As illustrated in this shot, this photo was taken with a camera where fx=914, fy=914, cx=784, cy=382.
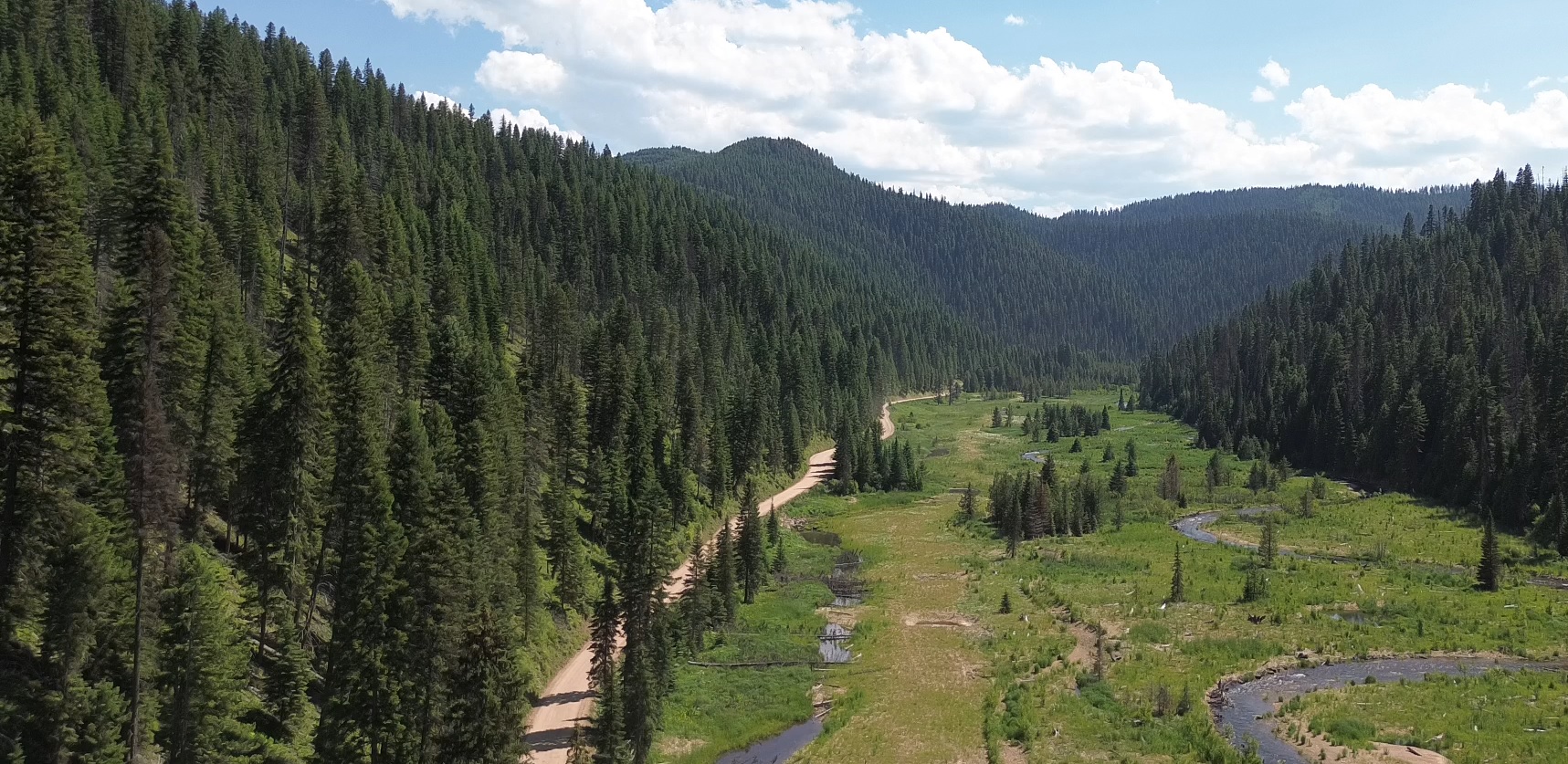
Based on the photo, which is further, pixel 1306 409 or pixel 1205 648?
pixel 1306 409

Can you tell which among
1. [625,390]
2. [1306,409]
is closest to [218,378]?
[625,390]

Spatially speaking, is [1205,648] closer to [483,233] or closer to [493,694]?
[493,694]

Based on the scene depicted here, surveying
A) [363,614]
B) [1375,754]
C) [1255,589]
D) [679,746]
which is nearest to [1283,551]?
[1255,589]

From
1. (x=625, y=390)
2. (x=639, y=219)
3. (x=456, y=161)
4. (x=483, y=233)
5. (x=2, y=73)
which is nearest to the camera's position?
(x=625, y=390)

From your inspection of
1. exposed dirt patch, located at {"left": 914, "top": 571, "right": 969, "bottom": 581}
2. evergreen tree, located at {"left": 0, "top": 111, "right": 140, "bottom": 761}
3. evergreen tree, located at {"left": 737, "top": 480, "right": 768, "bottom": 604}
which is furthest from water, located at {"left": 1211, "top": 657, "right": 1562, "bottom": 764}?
evergreen tree, located at {"left": 0, "top": 111, "right": 140, "bottom": 761}

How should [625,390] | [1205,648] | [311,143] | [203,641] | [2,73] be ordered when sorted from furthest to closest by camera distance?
[311,143]
[2,73]
[625,390]
[1205,648]
[203,641]

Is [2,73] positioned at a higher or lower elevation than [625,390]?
higher

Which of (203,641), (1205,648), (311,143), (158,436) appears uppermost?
(311,143)

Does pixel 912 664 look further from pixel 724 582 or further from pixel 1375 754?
pixel 1375 754
